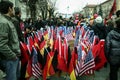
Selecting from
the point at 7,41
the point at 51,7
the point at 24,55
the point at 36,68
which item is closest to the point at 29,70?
the point at 36,68

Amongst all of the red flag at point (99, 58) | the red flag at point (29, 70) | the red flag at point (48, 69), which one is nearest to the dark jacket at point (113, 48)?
the red flag at point (99, 58)

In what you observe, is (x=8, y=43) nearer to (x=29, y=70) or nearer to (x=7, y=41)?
(x=7, y=41)

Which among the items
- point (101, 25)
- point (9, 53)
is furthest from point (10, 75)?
point (101, 25)

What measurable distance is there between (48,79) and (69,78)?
0.58 m

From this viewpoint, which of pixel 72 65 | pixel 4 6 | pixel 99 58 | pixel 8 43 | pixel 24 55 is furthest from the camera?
pixel 99 58

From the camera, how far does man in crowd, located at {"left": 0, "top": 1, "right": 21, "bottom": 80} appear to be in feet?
22.7

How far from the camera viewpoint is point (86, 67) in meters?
8.53

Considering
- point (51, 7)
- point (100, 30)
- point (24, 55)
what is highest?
point (24, 55)

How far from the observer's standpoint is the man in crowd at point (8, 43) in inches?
272

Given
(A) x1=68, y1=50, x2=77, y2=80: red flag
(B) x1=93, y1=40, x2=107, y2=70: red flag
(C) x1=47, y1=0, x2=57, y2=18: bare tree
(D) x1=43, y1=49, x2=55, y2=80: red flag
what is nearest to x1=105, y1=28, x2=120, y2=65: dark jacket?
(B) x1=93, y1=40, x2=107, y2=70: red flag

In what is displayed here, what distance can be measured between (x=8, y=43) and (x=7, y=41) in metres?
0.17

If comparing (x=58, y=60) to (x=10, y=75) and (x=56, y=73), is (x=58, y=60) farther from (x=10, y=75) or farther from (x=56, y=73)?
(x=10, y=75)

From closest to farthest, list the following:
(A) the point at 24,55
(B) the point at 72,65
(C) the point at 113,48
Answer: (B) the point at 72,65
(C) the point at 113,48
(A) the point at 24,55

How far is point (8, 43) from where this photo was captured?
712 cm
